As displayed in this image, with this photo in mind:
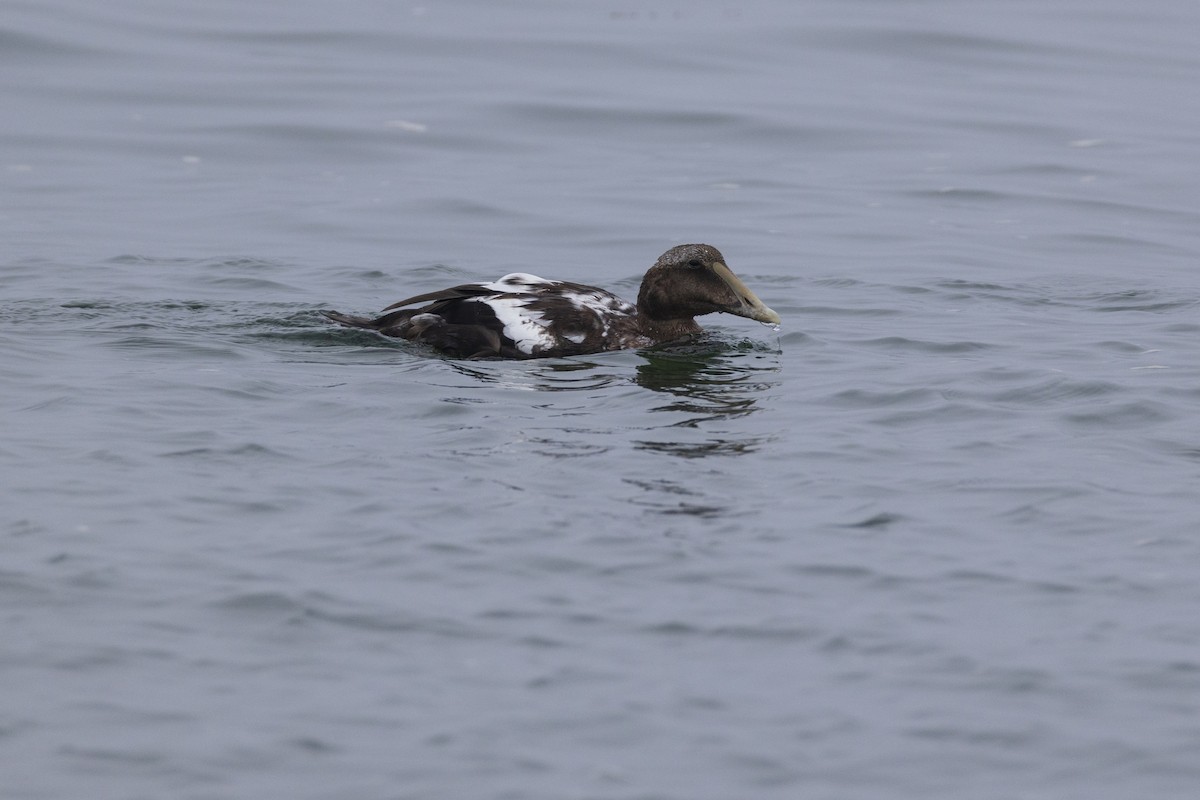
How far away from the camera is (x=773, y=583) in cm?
634

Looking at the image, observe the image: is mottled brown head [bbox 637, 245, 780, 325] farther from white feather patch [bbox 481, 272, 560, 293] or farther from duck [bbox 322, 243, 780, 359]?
white feather patch [bbox 481, 272, 560, 293]

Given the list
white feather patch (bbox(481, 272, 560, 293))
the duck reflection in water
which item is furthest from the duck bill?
white feather patch (bbox(481, 272, 560, 293))

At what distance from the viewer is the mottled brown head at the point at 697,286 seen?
35.2ft

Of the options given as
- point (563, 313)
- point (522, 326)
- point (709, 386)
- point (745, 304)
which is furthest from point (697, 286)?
point (522, 326)

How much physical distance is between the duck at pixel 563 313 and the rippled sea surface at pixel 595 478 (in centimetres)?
19

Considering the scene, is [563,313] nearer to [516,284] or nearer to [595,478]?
[516,284]

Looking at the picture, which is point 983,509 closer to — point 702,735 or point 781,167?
point 702,735

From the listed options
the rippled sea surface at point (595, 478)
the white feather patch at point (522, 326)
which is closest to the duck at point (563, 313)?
the white feather patch at point (522, 326)

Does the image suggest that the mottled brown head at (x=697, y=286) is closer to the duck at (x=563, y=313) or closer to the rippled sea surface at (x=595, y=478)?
the duck at (x=563, y=313)

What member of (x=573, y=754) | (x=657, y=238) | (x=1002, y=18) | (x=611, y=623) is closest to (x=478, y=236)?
(x=657, y=238)

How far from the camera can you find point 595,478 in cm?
766

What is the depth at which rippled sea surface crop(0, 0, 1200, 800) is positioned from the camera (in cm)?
512

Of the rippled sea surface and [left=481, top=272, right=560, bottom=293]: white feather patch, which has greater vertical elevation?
[left=481, top=272, right=560, bottom=293]: white feather patch

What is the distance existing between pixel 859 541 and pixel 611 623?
1375 mm
